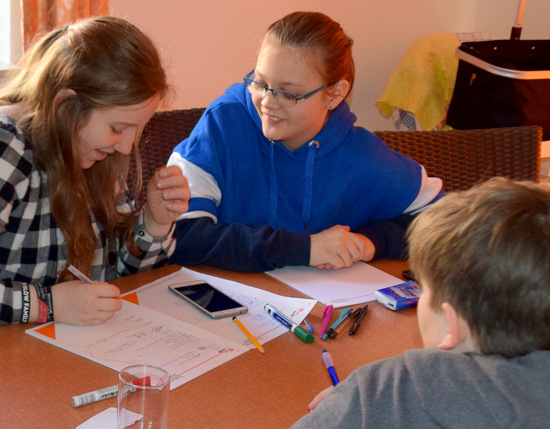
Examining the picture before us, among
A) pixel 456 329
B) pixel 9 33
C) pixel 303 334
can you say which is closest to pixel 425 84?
pixel 9 33

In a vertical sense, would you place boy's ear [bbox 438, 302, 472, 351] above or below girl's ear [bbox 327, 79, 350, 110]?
below

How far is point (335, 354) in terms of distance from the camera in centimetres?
129

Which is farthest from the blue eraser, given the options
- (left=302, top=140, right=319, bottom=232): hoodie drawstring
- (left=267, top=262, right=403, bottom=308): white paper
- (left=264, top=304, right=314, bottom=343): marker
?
(left=302, top=140, right=319, bottom=232): hoodie drawstring

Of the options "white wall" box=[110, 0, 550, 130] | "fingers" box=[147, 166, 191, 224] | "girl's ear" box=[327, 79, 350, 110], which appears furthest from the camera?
"white wall" box=[110, 0, 550, 130]

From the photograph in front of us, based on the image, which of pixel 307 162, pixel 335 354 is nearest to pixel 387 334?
pixel 335 354

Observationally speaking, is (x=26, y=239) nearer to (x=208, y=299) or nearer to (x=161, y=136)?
(x=208, y=299)

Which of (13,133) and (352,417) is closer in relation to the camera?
(352,417)

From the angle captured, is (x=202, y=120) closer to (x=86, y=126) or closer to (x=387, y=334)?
(x=86, y=126)

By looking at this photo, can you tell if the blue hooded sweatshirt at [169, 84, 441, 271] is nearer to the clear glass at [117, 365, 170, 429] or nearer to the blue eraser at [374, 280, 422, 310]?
the blue eraser at [374, 280, 422, 310]

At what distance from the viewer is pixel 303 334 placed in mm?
1316

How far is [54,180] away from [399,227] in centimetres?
88

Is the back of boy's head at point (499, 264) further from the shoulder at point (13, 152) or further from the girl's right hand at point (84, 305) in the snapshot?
the shoulder at point (13, 152)

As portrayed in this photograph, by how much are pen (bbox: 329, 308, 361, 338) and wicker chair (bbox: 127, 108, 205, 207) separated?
75cm

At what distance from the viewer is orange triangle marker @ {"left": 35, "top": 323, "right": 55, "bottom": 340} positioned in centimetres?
124
